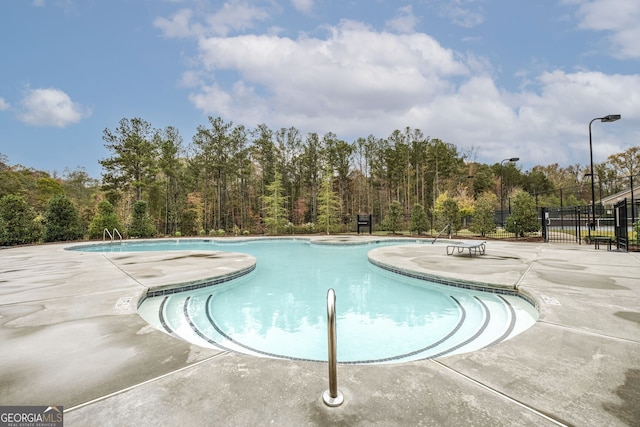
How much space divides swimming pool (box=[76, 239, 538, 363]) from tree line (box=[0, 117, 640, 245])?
11847 millimetres

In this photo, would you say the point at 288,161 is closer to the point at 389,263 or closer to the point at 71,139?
the point at 389,263

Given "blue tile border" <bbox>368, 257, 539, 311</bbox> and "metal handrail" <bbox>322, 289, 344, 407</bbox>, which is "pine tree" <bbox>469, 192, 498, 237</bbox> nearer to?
"blue tile border" <bbox>368, 257, 539, 311</bbox>

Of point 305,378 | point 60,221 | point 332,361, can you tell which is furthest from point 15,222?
point 332,361

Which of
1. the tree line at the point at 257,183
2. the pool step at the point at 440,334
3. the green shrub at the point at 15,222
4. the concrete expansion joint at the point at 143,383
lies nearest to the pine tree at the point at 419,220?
the tree line at the point at 257,183

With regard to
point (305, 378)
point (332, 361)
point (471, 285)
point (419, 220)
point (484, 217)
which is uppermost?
point (484, 217)

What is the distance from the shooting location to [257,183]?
27.5 m

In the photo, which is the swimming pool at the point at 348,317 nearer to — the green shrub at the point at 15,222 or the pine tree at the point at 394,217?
the pine tree at the point at 394,217

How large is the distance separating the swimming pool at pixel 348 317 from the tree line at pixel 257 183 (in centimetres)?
1185

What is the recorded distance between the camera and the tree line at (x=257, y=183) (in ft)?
60.2

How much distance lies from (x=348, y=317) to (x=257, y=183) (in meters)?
24.5

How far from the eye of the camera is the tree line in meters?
18.3

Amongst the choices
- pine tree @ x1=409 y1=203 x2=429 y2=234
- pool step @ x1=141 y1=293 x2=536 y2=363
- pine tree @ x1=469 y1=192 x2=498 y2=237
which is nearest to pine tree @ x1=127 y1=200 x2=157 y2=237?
pool step @ x1=141 y1=293 x2=536 y2=363

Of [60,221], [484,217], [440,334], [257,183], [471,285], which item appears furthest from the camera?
[257,183]

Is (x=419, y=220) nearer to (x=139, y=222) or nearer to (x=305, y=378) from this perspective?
(x=305, y=378)
